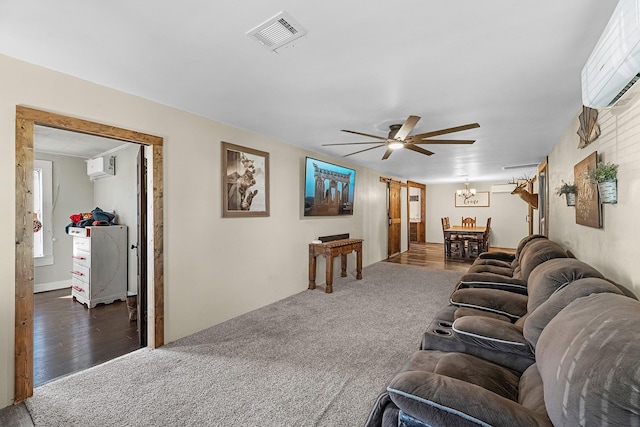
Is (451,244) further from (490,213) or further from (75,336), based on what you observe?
(75,336)

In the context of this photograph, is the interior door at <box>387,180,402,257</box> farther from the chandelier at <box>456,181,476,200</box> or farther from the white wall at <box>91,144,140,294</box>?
the white wall at <box>91,144,140,294</box>

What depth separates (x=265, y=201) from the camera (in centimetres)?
390

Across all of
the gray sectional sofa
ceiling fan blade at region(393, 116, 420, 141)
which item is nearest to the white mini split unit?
ceiling fan blade at region(393, 116, 420, 141)

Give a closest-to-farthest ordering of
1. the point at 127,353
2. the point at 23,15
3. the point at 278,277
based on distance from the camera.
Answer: the point at 23,15
the point at 127,353
the point at 278,277

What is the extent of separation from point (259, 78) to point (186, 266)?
77.5 inches

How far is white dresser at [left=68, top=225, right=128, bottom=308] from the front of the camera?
4.03 metres

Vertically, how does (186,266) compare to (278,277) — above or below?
above

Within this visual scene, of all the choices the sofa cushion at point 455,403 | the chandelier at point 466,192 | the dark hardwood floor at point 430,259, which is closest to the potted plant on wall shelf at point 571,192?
the sofa cushion at point 455,403

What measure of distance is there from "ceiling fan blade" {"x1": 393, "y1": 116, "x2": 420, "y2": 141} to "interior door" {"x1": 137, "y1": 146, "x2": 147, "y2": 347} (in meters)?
2.52

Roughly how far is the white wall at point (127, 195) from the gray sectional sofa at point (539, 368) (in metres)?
4.20

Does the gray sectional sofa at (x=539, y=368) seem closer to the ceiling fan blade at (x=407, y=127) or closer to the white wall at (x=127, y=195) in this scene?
the ceiling fan blade at (x=407, y=127)

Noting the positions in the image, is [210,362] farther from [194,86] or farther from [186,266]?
[194,86]

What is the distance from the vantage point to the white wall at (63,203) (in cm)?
486

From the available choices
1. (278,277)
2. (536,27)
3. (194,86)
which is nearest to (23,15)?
(194,86)
